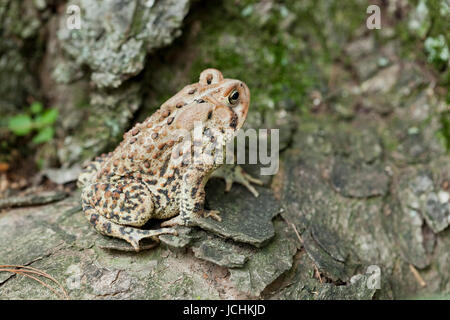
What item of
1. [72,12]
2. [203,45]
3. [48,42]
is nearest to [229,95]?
[203,45]

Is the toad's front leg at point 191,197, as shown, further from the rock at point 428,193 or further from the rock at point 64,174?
the rock at point 428,193

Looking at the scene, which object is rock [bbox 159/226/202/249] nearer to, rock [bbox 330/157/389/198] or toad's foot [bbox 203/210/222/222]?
toad's foot [bbox 203/210/222/222]

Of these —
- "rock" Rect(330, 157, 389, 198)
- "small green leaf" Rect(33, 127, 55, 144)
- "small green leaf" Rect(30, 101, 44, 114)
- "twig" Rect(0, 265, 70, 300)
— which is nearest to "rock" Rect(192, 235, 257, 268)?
"twig" Rect(0, 265, 70, 300)

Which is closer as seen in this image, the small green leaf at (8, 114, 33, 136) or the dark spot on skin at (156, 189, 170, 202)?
the dark spot on skin at (156, 189, 170, 202)

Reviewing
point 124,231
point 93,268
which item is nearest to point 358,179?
point 124,231

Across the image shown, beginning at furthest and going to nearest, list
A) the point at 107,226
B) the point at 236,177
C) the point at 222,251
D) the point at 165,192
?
the point at 236,177
the point at 165,192
the point at 107,226
the point at 222,251

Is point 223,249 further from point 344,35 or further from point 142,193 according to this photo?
point 344,35

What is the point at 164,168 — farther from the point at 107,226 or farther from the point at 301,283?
the point at 301,283
